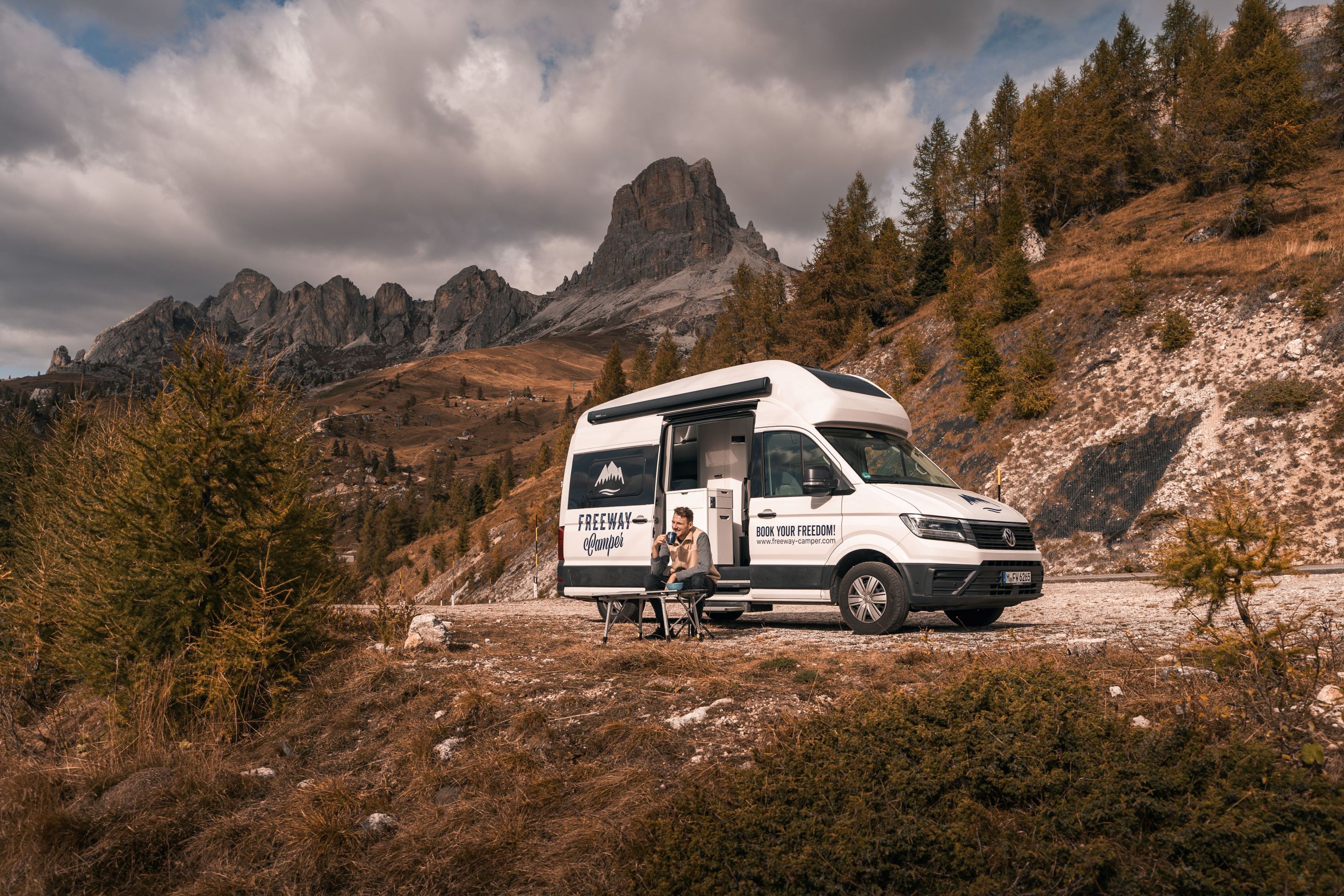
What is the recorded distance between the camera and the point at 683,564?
9.09 meters

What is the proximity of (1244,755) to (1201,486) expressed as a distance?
18.4 meters

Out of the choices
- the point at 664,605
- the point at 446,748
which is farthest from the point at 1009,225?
the point at 446,748

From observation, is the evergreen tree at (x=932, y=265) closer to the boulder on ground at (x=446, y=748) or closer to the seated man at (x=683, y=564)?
the seated man at (x=683, y=564)

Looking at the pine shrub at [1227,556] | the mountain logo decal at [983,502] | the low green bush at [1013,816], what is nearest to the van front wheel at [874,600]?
the mountain logo decal at [983,502]

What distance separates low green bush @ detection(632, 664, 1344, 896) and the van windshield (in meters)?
4.86

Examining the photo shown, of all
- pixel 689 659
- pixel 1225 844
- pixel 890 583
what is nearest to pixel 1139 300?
pixel 890 583

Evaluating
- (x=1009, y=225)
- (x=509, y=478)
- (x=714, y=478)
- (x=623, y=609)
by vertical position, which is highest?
(x=1009, y=225)

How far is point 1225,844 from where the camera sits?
2.76 meters

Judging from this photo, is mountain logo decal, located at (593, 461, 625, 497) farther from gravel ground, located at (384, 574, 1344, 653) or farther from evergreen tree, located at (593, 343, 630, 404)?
evergreen tree, located at (593, 343, 630, 404)

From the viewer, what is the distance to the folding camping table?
853 centimetres

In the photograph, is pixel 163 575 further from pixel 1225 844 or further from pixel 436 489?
pixel 436 489

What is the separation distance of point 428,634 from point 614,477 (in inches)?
166

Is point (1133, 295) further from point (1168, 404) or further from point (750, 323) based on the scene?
point (750, 323)

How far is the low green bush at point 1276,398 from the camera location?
725 inches
